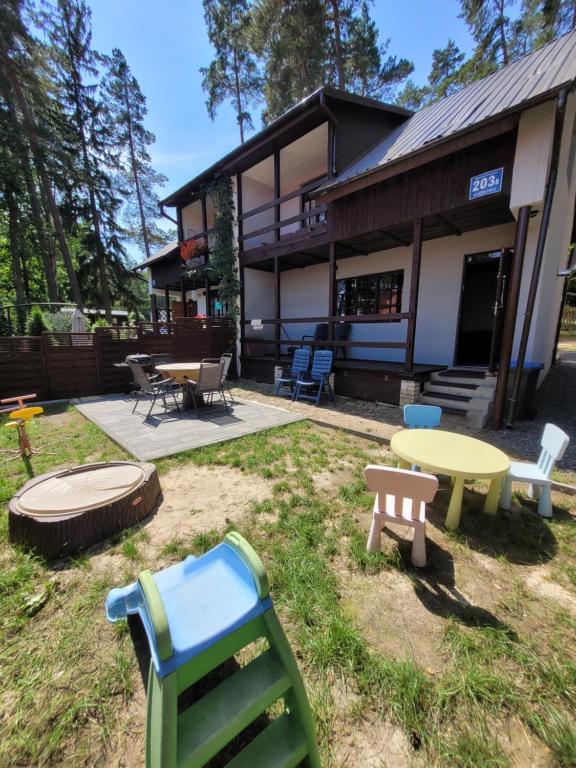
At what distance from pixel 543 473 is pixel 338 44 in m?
17.1

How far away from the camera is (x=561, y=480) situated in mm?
3297

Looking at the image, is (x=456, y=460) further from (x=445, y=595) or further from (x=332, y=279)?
(x=332, y=279)

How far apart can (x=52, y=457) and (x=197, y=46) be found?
20.1 meters

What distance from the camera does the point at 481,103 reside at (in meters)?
5.70

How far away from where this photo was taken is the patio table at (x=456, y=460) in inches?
91.8

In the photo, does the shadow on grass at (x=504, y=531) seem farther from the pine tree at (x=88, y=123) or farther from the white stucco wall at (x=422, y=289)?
the pine tree at (x=88, y=123)

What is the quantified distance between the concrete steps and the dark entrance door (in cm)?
133

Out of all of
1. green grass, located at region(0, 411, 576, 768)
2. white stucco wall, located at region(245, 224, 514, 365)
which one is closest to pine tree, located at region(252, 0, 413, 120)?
white stucco wall, located at region(245, 224, 514, 365)

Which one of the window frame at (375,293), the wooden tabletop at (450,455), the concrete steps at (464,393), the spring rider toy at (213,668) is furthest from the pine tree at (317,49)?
the spring rider toy at (213,668)

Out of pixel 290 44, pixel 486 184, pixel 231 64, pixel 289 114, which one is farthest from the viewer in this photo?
pixel 231 64

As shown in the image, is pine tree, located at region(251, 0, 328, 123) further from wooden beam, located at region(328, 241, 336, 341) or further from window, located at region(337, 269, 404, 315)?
wooden beam, located at region(328, 241, 336, 341)

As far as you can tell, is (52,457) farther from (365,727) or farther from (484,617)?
(484,617)

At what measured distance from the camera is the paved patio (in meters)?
4.25

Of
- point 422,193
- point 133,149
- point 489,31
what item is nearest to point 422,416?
point 422,193
